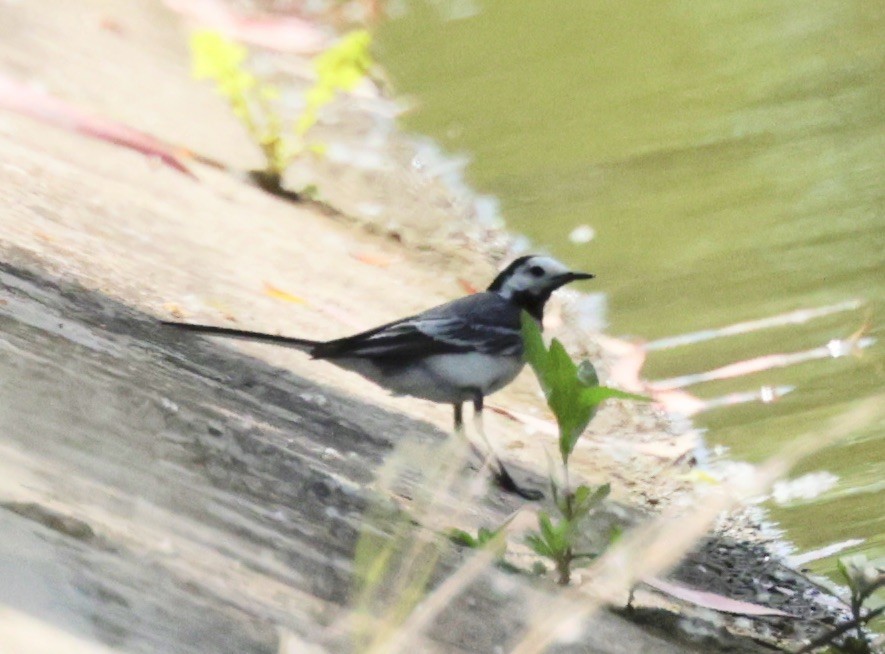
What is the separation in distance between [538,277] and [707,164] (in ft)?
5.14

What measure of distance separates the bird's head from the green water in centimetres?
45

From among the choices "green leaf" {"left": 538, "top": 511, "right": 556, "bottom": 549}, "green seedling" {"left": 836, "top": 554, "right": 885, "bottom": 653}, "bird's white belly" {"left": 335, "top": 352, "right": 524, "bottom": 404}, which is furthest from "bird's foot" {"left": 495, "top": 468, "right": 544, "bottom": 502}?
"green seedling" {"left": 836, "top": 554, "right": 885, "bottom": 653}

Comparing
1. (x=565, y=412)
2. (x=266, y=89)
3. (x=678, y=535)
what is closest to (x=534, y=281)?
(x=565, y=412)

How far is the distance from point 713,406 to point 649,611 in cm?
126

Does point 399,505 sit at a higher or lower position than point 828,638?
higher

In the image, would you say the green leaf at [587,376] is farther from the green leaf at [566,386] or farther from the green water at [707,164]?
the green water at [707,164]

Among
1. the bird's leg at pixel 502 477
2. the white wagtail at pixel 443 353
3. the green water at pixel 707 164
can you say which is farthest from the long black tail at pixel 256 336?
the green water at pixel 707 164

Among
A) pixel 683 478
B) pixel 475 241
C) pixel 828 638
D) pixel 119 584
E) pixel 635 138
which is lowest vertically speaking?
pixel 119 584

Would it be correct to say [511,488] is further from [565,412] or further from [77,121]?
[77,121]

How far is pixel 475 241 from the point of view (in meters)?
5.00

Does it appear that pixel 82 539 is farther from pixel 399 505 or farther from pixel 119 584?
pixel 399 505

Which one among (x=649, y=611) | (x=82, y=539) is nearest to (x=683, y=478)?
(x=649, y=611)

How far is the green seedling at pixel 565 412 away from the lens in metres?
2.39

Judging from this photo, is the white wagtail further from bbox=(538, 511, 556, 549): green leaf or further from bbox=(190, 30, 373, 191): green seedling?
bbox=(190, 30, 373, 191): green seedling
